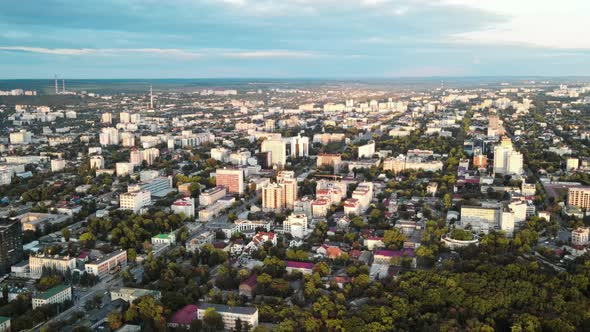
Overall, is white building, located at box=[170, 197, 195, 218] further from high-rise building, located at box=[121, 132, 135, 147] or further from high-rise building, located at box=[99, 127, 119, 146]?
high-rise building, located at box=[99, 127, 119, 146]

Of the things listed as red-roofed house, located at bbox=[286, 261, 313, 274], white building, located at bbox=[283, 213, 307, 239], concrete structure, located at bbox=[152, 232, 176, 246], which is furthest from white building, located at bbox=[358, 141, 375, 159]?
red-roofed house, located at bbox=[286, 261, 313, 274]

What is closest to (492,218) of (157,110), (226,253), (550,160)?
(226,253)

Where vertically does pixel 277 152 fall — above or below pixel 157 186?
above

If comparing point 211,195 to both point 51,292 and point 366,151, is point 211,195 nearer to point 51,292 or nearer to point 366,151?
point 51,292

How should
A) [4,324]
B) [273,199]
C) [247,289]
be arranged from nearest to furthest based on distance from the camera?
[4,324] → [247,289] → [273,199]

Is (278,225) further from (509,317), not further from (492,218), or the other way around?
(509,317)

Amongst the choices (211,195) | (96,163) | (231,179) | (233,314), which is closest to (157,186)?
(231,179)
